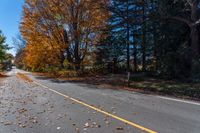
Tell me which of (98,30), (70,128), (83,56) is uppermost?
(98,30)

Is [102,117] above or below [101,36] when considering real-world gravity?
below

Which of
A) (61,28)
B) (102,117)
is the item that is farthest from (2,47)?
(102,117)

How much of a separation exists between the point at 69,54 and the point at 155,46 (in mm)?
12135

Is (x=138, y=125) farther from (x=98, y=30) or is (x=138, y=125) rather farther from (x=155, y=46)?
(x=98, y=30)

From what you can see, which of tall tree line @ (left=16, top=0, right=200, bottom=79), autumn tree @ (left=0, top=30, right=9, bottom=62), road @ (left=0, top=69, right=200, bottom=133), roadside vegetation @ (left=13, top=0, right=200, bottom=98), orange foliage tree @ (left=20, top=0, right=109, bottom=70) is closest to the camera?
road @ (left=0, top=69, right=200, bottom=133)

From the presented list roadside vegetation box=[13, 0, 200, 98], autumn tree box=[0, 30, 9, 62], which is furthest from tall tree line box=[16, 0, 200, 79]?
autumn tree box=[0, 30, 9, 62]

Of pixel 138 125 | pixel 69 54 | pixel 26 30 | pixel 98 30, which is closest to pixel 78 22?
pixel 98 30

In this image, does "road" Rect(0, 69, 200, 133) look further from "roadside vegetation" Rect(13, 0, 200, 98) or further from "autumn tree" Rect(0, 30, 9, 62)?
"autumn tree" Rect(0, 30, 9, 62)

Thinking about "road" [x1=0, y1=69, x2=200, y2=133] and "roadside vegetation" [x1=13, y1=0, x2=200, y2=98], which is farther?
"roadside vegetation" [x1=13, y1=0, x2=200, y2=98]

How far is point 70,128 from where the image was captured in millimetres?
7078

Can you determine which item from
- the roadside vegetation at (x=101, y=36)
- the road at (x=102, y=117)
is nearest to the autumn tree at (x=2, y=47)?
the roadside vegetation at (x=101, y=36)

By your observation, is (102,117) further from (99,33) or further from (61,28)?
(99,33)

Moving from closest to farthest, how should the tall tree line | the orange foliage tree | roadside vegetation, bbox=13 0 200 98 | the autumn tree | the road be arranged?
the road < roadside vegetation, bbox=13 0 200 98 < the tall tree line < the orange foliage tree < the autumn tree

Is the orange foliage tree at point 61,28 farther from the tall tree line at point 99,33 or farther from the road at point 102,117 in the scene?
the road at point 102,117
